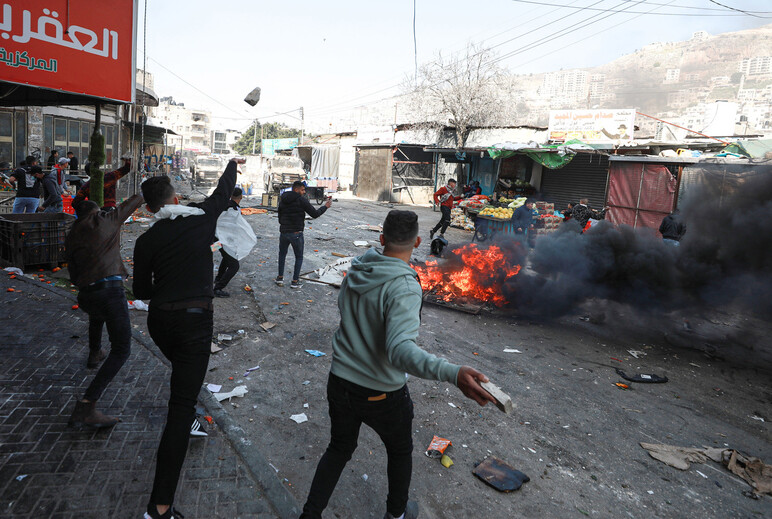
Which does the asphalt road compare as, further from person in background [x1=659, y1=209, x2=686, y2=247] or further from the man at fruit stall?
the man at fruit stall

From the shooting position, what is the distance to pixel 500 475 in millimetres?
3641

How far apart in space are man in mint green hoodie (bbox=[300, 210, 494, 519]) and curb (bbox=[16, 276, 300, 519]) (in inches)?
20.5

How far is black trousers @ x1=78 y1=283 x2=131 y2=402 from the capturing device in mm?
3596

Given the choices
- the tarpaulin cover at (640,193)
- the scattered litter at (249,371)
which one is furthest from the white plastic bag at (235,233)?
the tarpaulin cover at (640,193)

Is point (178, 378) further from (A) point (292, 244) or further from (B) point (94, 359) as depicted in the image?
(A) point (292, 244)

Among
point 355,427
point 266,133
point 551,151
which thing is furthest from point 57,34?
point 266,133

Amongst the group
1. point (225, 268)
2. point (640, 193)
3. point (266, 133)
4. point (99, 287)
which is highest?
point (266, 133)

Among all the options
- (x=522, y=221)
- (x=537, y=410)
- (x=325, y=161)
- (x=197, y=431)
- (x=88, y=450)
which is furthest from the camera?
(x=325, y=161)

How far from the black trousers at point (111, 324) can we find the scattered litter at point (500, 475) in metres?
2.87

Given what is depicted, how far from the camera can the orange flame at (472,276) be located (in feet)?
27.6

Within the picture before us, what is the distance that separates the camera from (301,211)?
26.8 feet

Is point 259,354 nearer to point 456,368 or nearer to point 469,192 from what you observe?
point 456,368

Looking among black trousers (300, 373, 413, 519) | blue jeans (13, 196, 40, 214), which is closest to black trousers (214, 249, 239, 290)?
blue jeans (13, 196, 40, 214)

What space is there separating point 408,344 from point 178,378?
4.86 feet
